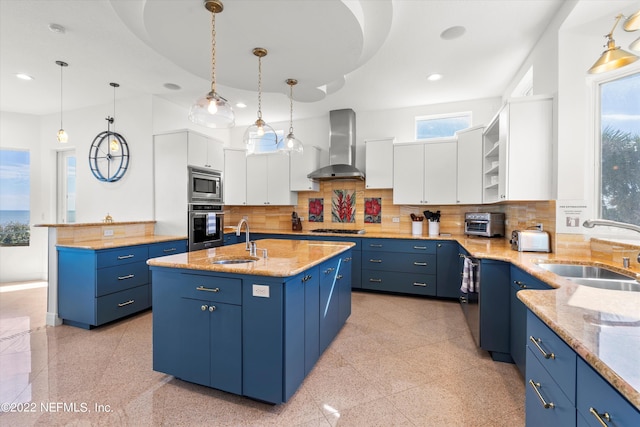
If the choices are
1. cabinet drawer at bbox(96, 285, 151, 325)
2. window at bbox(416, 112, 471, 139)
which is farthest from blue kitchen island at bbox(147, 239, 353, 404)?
window at bbox(416, 112, 471, 139)

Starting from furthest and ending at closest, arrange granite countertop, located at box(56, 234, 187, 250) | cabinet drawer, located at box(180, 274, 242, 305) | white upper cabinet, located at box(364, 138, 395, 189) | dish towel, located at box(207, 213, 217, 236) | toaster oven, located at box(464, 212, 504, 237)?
white upper cabinet, located at box(364, 138, 395, 189), dish towel, located at box(207, 213, 217, 236), toaster oven, located at box(464, 212, 504, 237), granite countertop, located at box(56, 234, 187, 250), cabinet drawer, located at box(180, 274, 242, 305)

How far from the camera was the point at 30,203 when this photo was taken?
5.19 meters

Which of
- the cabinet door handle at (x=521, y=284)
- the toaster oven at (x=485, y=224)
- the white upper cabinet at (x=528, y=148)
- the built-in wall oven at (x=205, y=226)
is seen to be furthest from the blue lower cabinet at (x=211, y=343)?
the toaster oven at (x=485, y=224)

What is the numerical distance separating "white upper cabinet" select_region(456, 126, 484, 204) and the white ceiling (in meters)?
0.67

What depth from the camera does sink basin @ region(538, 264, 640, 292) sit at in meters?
1.76

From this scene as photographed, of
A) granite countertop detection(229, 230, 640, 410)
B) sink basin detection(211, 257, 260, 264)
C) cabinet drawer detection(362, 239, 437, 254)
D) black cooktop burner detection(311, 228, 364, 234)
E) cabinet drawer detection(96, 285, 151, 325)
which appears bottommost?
cabinet drawer detection(96, 285, 151, 325)

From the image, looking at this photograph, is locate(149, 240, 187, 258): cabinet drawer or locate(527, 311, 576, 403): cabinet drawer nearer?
locate(527, 311, 576, 403): cabinet drawer

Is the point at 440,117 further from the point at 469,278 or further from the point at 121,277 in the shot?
the point at 121,277

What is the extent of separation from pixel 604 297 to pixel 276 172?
4556 mm

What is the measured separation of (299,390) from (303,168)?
359cm

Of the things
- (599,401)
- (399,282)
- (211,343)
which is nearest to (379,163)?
(399,282)

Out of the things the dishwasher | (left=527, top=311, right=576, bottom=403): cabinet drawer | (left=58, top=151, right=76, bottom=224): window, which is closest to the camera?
(left=527, top=311, right=576, bottom=403): cabinet drawer

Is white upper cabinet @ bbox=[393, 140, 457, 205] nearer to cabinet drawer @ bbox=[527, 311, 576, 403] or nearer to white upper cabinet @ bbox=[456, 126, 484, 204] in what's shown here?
white upper cabinet @ bbox=[456, 126, 484, 204]

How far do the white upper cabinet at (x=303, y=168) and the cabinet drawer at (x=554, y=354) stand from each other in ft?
13.0
